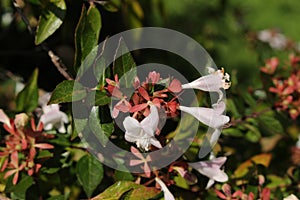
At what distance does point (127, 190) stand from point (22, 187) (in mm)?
261

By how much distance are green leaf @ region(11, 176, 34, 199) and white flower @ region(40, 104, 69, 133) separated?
0.14 m

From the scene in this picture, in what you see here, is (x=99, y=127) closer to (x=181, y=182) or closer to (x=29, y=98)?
(x=181, y=182)

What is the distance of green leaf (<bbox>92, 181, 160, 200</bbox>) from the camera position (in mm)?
1057

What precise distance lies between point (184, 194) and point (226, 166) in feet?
0.52

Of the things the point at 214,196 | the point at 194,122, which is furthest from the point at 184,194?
the point at 194,122

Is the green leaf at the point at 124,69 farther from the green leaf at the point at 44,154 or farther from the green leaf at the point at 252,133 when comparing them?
the green leaf at the point at 252,133

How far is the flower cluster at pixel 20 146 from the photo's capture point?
1.14 m

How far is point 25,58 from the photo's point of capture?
83.8 inches

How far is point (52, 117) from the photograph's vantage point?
1.22 m

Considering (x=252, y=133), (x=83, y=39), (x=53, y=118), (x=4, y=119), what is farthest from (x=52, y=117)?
(x=252, y=133)

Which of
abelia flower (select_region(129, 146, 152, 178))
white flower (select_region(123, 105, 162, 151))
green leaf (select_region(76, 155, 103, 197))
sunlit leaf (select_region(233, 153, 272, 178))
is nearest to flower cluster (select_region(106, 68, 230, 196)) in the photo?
white flower (select_region(123, 105, 162, 151))

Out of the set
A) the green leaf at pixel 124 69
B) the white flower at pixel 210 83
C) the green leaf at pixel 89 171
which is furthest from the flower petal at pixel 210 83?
the green leaf at pixel 89 171

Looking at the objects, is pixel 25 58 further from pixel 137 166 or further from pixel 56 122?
pixel 137 166

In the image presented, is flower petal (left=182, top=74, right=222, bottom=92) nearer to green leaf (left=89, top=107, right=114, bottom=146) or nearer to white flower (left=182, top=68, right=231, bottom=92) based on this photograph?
white flower (left=182, top=68, right=231, bottom=92)
